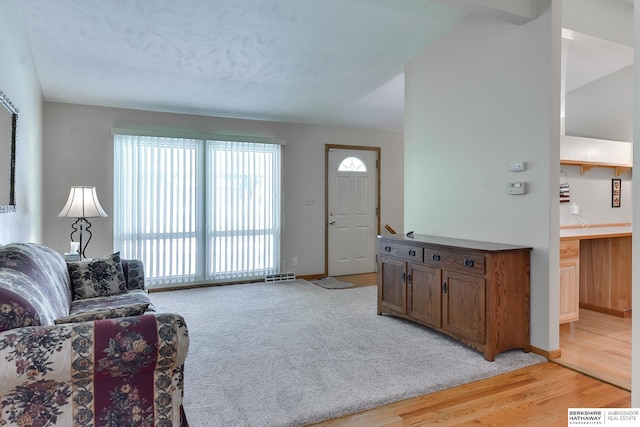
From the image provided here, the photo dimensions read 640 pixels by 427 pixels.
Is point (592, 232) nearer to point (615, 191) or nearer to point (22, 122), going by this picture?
point (615, 191)

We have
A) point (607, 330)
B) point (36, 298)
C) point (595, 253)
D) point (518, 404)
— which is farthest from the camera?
point (595, 253)

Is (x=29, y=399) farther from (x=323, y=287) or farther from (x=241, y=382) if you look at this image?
(x=323, y=287)

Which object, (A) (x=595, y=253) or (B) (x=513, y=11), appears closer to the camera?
(B) (x=513, y=11)

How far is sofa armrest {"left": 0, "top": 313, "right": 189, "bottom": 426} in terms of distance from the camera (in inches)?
53.9

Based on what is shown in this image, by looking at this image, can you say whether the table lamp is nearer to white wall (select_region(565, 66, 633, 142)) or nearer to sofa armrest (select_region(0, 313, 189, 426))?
sofa armrest (select_region(0, 313, 189, 426))

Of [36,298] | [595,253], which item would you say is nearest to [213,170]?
[36,298]

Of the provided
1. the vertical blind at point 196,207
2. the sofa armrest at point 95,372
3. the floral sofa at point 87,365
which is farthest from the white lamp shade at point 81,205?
the sofa armrest at point 95,372

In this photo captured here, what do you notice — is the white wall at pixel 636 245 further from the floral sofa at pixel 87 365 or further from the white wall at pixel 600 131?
the white wall at pixel 600 131

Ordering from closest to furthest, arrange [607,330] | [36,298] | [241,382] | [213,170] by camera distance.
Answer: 1. [36,298]
2. [241,382]
3. [607,330]
4. [213,170]

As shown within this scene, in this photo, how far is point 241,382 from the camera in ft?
8.23

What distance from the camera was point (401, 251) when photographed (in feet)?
12.3

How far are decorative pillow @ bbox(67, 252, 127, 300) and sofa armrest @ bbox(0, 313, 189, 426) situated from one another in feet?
5.69

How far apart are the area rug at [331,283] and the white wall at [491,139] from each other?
157 centimetres

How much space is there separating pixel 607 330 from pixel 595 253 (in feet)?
2.99
